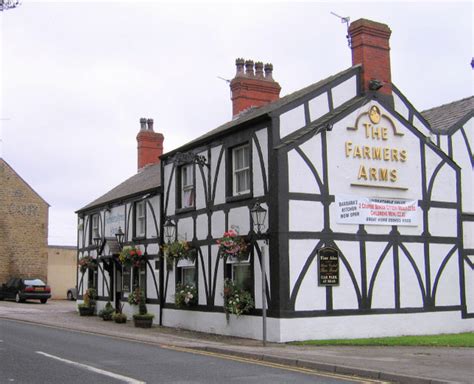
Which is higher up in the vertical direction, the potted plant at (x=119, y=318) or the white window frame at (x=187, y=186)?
the white window frame at (x=187, y=186)

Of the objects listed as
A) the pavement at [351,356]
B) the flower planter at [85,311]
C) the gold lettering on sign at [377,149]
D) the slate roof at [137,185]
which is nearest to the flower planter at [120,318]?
the pavement at [351,356]

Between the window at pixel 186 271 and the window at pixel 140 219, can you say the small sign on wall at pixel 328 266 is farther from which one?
the window at pixel 140 219

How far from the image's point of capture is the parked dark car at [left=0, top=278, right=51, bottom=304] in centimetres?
3669

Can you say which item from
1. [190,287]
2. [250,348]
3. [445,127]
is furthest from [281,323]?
[445,127]

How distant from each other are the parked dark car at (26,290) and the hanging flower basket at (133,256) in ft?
49.5

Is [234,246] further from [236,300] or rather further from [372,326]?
[372,326]

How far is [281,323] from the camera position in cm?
1564

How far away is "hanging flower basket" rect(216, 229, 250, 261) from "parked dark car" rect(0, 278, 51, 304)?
22.8 metres

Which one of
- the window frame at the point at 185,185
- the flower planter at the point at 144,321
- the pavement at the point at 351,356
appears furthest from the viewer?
the flower planter at the point at 144,321

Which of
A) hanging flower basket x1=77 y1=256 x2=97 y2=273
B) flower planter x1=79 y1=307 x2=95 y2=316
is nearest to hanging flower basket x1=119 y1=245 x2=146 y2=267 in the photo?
flower planter x1=79 y1=307 x2=95 y2=316

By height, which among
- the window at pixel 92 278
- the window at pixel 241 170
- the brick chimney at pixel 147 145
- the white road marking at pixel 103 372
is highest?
the brick chimney at pixel 147 145

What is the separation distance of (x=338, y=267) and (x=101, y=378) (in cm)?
826

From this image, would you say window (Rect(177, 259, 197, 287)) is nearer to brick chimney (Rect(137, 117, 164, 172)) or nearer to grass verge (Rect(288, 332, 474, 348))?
grass verge (Rect(288, 332, 474, 348))

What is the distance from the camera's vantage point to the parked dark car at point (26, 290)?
120 feet
